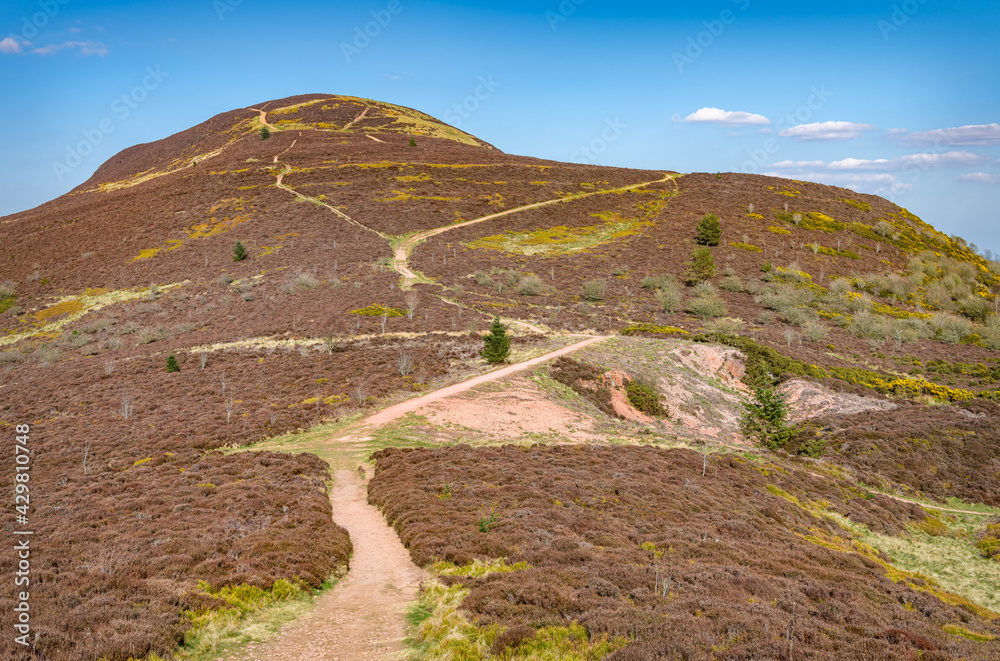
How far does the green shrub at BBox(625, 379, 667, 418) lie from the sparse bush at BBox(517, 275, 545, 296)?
831 inches

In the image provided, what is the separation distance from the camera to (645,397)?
29656mm

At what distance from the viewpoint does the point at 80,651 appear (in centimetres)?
726

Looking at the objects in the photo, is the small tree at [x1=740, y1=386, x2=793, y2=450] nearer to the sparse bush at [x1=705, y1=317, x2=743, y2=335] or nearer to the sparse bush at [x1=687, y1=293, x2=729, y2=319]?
the sparse bush at [x1=705, y1=317, x2=743, y2=335]

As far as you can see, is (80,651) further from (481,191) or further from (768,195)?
(768,195)

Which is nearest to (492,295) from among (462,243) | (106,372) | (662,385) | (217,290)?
(462,243)

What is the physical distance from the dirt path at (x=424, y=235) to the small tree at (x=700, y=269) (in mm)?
23158

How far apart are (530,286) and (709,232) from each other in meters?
27.1

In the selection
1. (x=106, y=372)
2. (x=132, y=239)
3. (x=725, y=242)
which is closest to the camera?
(x=106, y=372)

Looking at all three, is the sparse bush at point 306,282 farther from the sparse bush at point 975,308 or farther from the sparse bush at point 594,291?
the sparse bush at point 975,308

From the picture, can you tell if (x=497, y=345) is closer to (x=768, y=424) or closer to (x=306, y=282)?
(x=768, y=424)

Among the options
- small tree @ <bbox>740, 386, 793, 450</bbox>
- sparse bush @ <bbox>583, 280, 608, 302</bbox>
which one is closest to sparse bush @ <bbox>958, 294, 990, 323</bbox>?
sparse bush @ <bbox>583, 280, 608, 302</bbox>

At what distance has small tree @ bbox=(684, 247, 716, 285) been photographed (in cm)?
5628

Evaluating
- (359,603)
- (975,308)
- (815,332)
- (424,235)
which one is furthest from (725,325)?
(359,603)

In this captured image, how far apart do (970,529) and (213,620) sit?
80.0 feet
